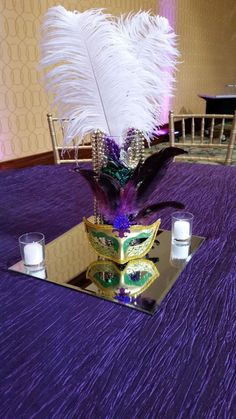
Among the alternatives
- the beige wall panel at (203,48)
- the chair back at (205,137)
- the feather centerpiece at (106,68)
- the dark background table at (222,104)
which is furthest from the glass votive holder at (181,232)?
the beige wall panel at (203,48)

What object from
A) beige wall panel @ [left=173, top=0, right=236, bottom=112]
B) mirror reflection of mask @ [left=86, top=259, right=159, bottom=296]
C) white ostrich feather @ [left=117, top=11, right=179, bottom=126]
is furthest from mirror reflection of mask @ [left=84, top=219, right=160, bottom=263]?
beige wall panel @ [left=173, top=0, right=236, bottom=112]

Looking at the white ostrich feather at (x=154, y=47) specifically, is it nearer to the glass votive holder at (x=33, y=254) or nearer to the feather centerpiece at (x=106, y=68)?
the feather centerpiece at (x=106, y=68)

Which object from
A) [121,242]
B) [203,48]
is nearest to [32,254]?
[121,242]

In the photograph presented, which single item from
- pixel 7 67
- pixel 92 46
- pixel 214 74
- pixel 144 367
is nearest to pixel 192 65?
pixel 214 74

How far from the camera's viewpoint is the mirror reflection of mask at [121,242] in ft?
2.80

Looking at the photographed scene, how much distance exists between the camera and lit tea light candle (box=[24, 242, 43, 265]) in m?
0.86

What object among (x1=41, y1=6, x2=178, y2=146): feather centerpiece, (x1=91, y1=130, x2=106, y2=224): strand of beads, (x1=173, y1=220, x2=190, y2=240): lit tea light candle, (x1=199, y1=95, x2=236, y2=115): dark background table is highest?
(x1=41, y1=6, x2=178, y2=146): feather centerpiece

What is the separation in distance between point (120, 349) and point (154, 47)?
63 centimetres

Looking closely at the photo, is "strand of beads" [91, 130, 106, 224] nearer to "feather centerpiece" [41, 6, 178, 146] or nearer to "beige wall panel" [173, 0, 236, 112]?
"feather centerpiece" [41, 6, 178, 146]

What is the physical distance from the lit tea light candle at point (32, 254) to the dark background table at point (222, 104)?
207 inches

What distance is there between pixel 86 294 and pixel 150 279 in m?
0.14

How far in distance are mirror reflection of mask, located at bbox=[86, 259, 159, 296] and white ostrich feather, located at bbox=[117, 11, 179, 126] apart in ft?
1.09

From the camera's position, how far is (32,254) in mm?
862

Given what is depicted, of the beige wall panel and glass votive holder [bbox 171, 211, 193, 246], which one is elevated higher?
the beige wall panel
